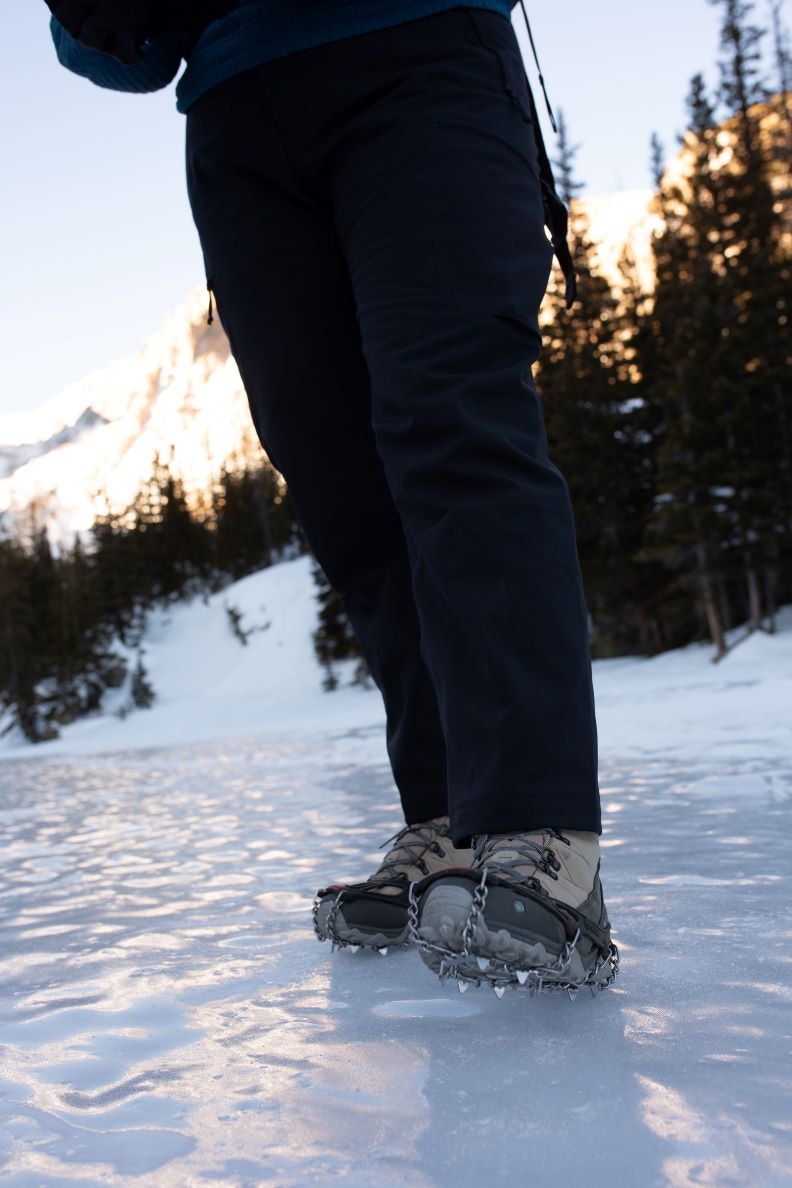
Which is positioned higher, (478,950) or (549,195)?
(549,195)

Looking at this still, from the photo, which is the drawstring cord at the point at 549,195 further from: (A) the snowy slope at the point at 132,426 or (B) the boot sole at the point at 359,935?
(A) the snowy slope at the point at 132,426

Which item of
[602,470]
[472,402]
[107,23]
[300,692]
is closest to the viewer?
[472,402]

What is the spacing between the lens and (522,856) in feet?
3.34

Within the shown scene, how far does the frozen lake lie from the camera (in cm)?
73

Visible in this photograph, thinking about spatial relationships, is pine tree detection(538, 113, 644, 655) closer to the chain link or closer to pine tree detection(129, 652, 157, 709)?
pine tree detection(129, 652, 157, 709)

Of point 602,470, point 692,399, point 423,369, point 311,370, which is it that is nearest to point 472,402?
point 423,369

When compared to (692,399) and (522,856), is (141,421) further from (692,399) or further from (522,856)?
(522,856)

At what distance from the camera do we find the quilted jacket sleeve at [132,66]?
1501 mm

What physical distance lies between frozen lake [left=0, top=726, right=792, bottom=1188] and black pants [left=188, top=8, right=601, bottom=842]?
0.78ft

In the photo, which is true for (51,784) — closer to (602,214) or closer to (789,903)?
(789,903)

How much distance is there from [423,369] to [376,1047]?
77 cm

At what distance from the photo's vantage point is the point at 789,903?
1.49 meters

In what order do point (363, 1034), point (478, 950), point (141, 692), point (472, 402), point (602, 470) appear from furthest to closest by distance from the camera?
point (141, 692) → point (602, 470) → point (472, 402) → point (363, 1034) → point (478, 950)

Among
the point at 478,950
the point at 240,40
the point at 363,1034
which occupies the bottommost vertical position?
the point at 363,1034
